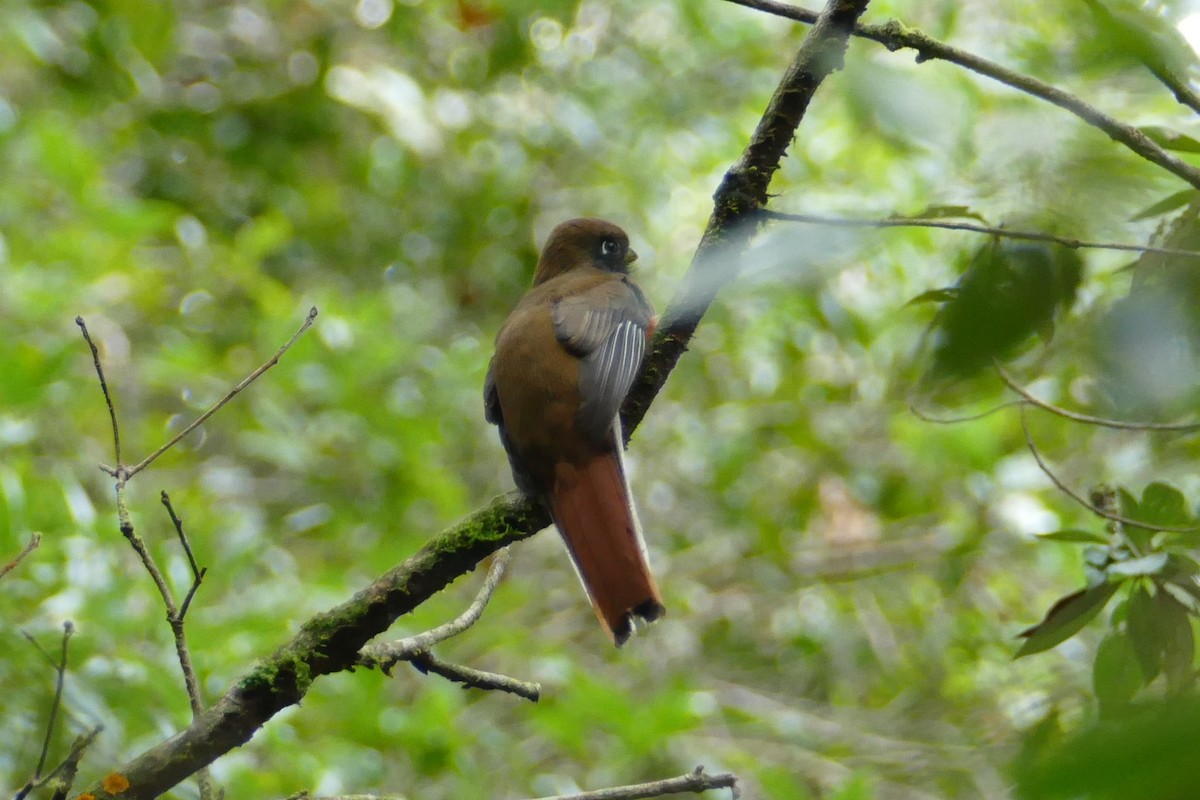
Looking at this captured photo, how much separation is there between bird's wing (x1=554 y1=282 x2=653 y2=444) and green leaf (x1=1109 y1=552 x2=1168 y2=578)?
110 cm

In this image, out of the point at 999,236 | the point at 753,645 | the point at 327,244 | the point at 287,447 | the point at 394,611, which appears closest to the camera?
the point at 999,236

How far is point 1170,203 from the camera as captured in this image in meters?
1.47

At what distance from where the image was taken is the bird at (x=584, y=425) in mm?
2562

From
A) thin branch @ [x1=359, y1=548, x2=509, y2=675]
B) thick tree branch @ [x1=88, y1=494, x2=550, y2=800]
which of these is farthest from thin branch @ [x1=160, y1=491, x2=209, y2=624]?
thin branch @ [x1=359, y1=548, x2=509, y2=675]

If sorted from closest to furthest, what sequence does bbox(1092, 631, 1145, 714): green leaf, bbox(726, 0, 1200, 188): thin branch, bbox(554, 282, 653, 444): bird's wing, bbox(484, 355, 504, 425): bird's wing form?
1. bbox(726, 0, 1200, 188): thin branch
2. bbox(1092, 631, 1145, 714): green leaf
3. bbox(554, 282, 653, 444): bird's wing
4. bbox(484, 355, 504, 425): bird's wing

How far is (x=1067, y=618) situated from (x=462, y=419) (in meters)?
4.11

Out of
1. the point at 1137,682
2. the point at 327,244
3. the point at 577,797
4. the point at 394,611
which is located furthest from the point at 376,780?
the point at 327,244

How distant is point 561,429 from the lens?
9.10ft

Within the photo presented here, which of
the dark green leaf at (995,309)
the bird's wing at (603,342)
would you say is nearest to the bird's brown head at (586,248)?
the bird's wing at (603,342)

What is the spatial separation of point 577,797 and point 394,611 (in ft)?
1.61

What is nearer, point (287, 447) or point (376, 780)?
point (376, 780)

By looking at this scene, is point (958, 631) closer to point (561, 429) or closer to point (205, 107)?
point (561, 429)

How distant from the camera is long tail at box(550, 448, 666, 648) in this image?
8.27 feet

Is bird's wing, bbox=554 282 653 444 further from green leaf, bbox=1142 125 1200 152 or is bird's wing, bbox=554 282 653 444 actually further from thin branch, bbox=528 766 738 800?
green leaf, bbox=1142 125 1200 152
